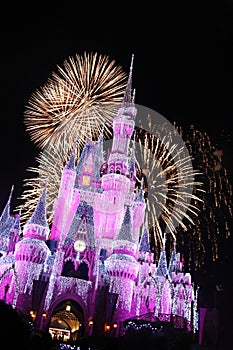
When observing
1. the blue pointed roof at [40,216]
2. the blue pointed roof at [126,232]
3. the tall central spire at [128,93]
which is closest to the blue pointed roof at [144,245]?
the blue pointed roof at [126,232]

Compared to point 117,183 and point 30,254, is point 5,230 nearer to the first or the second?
point 30,254

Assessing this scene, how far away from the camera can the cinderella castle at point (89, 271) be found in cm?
3816

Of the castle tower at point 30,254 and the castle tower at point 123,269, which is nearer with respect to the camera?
the castle tower at point 30,254

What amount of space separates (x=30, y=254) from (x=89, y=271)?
646 cm

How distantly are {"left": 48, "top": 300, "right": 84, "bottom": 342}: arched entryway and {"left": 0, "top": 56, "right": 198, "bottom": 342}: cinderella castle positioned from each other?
10 centimetres

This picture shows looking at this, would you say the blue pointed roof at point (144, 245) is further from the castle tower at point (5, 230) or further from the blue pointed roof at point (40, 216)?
the castle tower at point (5, 230)

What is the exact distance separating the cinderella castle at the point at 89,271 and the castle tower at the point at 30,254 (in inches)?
3.8

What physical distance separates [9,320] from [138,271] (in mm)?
42427

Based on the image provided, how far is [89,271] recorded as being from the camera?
40.4 metres

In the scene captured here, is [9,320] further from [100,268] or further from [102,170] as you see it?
[102,170]

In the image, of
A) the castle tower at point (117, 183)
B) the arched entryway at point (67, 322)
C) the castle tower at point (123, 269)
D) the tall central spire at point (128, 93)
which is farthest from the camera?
the tall central spire at point (128, 93)

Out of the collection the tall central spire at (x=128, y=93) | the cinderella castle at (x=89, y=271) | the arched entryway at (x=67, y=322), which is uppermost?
the tall central spire at (x=128, y=93)

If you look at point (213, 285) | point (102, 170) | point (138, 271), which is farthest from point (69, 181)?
point (213, 285)

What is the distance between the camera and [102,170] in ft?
184
